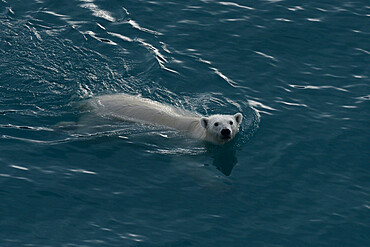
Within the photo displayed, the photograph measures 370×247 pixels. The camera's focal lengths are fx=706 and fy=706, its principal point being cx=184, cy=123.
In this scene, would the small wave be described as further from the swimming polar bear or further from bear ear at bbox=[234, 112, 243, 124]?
bear ear at bbox=[234, 112, 243, 124]

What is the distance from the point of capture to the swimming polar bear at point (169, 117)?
19094mm

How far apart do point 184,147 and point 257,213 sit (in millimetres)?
3686

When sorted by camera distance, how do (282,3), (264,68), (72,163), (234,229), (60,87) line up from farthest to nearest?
(282,3) → (264,68) → (60,87) → (72,163) → (234,229)

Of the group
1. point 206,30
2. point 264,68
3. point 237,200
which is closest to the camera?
point 237,200

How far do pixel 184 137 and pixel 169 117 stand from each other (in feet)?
2.57

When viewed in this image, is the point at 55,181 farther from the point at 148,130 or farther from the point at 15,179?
the point at 148,130

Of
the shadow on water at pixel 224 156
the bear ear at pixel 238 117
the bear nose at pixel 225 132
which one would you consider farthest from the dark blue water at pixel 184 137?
the bear nose at pixel 225 132

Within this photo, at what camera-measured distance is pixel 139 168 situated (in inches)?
696

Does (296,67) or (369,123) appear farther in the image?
(296,67)

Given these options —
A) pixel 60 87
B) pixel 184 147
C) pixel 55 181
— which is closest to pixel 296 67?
pixel 184 147

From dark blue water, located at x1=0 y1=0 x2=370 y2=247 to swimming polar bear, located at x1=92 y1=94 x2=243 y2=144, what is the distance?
32 cm

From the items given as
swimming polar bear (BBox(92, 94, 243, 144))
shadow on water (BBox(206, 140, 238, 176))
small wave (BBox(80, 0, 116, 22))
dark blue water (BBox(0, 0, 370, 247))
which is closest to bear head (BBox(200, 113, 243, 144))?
swimming polar bear (BBox(92, 94, 243, 144))

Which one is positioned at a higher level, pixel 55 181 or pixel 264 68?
pixel 264 68

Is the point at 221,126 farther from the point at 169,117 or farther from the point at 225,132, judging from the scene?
the point at 169,117
